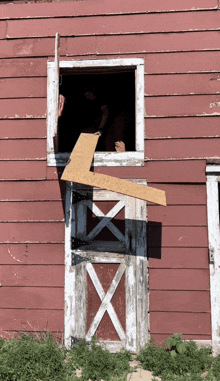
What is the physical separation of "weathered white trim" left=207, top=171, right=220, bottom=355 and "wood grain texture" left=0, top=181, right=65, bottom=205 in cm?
194

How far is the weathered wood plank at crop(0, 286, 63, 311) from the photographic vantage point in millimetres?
4047

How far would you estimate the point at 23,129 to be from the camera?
4.30 m

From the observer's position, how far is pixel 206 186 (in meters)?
4.09

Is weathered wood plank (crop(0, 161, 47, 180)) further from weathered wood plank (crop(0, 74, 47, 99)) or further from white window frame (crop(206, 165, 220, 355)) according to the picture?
white window frame (crop(206, 165, 220, 355))

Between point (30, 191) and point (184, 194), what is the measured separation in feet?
6.59

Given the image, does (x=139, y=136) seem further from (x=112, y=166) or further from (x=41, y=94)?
(x=41, y=94)

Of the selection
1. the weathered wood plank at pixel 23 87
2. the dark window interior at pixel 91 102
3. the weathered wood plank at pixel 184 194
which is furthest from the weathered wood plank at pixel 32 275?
the dark window interior at pixel 91 102

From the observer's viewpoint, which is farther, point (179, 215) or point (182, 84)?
point (182, 84)

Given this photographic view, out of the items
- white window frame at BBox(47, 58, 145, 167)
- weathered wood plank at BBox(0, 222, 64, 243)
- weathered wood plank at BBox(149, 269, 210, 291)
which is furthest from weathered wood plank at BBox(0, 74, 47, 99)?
weathered wood plank at BBox(149, 269, 210, 291)

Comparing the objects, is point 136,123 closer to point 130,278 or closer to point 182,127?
point 182,127

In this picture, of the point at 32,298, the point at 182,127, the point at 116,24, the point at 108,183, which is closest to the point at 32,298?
→ the point at 32,298

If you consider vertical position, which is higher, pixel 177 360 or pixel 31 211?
pixel 31 211

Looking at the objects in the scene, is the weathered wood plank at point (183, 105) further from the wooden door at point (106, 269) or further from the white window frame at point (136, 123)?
the wooden door at point (106, 269)

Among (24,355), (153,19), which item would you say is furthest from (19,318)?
(153,19)
